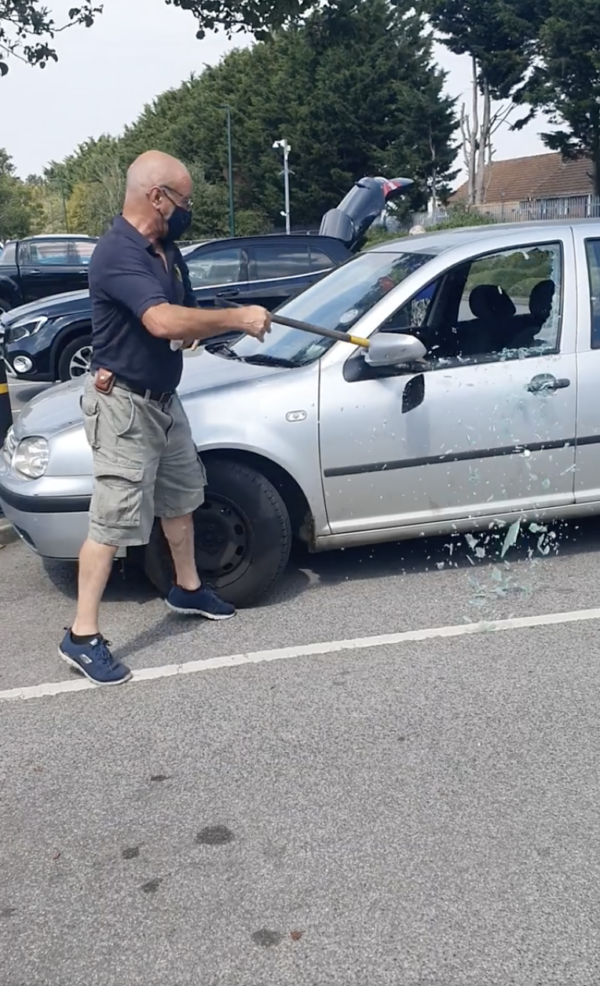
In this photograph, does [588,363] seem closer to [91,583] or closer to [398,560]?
[398,560]

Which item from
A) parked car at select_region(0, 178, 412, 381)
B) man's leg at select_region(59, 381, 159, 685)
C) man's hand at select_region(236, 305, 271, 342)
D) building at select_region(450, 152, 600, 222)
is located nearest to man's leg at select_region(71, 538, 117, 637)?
man's leg at select_region(59, 381, 159, 685)

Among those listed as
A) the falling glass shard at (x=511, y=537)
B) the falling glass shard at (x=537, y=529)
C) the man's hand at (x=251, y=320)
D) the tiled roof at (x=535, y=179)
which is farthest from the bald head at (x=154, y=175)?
the tiled roof at (x=535, y=179)

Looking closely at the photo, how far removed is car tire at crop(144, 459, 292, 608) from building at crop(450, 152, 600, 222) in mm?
31962

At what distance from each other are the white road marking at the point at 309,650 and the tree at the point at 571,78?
3453 cm

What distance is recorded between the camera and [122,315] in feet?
12.8

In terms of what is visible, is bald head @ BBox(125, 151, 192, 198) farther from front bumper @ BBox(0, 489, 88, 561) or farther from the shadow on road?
the shadow on road

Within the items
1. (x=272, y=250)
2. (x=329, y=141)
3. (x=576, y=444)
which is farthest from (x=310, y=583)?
(x=329, y=141)

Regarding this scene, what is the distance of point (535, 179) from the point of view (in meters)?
59.9

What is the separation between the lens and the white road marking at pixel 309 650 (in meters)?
3.96

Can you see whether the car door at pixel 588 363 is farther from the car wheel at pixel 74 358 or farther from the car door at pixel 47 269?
the car door at pixel 47 269

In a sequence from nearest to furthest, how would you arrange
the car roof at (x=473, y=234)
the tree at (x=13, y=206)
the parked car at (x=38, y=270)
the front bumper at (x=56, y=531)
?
the front bumper at (x=56, y=531) < the car roof at (x=473, y=234) < the parked car at (x=38, y=270) < the tree at (x=13, y=206)

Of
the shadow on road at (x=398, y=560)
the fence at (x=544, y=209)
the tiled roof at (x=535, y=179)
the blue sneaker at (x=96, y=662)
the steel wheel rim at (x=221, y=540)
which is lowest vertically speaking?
the shadow on road at (x=398, y=560)

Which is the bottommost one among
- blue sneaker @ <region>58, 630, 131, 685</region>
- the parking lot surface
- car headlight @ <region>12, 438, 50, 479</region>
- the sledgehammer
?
the parking lot surface

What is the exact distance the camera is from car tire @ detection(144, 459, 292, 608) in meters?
4.55
